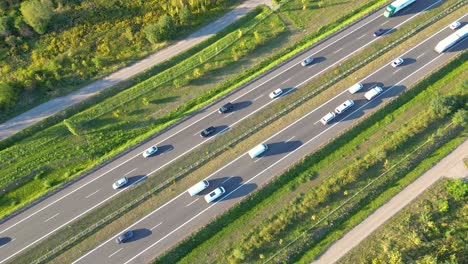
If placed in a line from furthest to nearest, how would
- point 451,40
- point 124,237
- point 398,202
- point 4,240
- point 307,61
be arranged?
point 307,61, point 451,40, point 398,202, point 4,240, point 124,237

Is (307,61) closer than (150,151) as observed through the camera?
No

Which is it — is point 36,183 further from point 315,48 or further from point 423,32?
point 423,32

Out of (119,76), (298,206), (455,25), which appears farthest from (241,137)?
(455,25)

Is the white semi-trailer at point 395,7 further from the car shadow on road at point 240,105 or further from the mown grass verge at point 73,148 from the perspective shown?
the mown grass verge at point 73,148

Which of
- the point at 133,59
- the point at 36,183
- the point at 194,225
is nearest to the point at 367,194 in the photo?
the point at 194,225

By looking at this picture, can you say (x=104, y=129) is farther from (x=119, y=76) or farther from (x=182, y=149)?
(x=182, y=149)

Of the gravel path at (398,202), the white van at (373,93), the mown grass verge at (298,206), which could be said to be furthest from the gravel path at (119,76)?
the gravel path at (398,202)

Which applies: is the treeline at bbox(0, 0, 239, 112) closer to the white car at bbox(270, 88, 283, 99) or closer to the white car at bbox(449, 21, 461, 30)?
the white car at bbox(270, 88, 283, 99)

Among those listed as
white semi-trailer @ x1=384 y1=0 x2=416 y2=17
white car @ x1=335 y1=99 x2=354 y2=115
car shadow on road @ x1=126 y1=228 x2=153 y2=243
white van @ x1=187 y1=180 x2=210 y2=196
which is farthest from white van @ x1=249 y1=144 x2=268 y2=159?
white semi-trailer @ x1=384 y1=0 x2=416 y2=17
